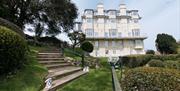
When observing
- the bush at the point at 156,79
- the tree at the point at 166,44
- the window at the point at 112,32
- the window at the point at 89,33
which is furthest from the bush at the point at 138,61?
the window at the point at 112,32

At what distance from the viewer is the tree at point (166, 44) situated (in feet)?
165

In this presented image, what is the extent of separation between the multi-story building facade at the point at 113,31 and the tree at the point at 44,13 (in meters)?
24.7

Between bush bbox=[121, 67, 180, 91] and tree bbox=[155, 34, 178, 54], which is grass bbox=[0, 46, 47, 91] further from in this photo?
tree bbox=[155, 34, 178, 54]

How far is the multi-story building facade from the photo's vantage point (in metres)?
60.8

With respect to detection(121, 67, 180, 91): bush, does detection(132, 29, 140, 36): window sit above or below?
above

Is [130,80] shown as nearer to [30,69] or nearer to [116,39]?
[30,69]

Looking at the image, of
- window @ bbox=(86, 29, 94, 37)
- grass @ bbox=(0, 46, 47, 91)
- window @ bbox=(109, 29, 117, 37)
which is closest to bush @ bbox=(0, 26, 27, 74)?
grass @ bbox=(0, 46, 47, 91)

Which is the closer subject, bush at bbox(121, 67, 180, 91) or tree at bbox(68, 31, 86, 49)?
bush at bbox(121, 67, 180, 91)

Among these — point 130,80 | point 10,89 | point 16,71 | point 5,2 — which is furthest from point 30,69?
point 5,2

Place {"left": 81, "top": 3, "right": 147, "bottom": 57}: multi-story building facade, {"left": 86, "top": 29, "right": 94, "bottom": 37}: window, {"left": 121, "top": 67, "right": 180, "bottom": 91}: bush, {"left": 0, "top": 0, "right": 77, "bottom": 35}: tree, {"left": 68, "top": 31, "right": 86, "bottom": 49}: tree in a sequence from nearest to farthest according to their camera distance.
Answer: {"left": 121, "top": 67, "right": 180, "bottom": 91}: bush → {"left": 0, "top": 0, "right": 77, "bottom": 35}: tree → {"left": 68, "top": 31, "right": 86, "bottom": 49}: tree → {"left": 81, "top": 3, "right": 147, "bottom": 57}: multi-story building facade → {"left": 86, "top": 29, "right": 94, "bottom": 37}: window

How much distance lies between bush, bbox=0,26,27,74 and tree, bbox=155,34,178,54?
4302 centimetres

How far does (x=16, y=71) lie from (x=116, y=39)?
2046 inches

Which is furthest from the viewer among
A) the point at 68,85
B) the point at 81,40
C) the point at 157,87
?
the point at 81,40

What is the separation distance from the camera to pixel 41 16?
112 ft
